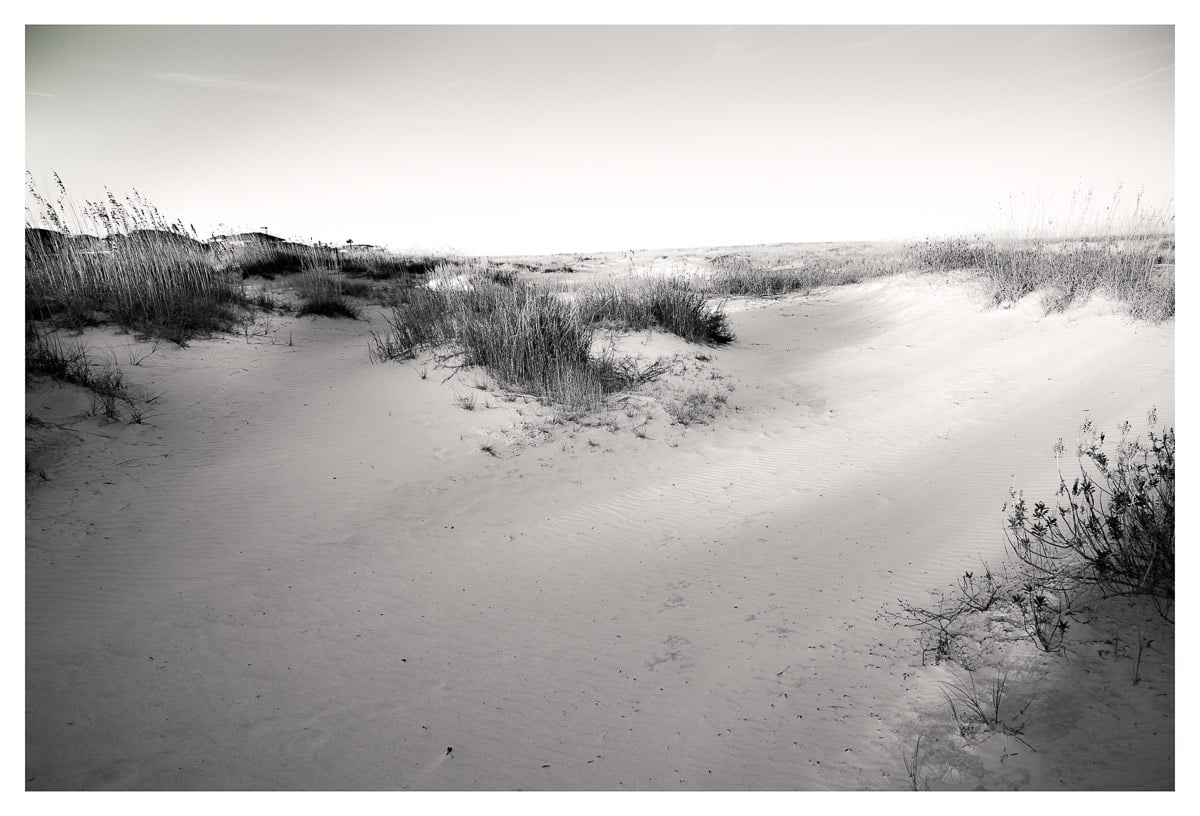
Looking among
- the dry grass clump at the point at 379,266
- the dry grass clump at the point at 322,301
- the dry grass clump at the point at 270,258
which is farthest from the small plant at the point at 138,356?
the dry grass clump at the point at 379,266

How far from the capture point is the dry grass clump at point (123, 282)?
656cm

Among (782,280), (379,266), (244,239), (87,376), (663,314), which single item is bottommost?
(782,280)

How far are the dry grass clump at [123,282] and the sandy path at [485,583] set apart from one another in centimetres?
102

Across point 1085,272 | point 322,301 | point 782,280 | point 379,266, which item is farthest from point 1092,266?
point 379,266

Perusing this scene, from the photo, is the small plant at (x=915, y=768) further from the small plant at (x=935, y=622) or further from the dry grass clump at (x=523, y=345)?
the dry grass clump at (x=523, y=345)

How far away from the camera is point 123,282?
727 centimetres

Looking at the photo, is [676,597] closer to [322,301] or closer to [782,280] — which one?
[322,301]

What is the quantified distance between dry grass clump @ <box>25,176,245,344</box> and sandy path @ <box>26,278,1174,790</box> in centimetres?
102

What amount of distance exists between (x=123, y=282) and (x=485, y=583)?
7.20 m

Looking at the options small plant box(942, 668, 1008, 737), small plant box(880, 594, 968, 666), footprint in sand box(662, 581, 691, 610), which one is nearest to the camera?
small plant box(942, 668, 1008, 737)

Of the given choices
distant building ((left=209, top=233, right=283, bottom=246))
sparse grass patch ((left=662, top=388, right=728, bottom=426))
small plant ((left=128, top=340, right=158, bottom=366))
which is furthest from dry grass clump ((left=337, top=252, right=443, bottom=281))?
sparse grass patch ((left=662, top=388, right=728, bottom=426))

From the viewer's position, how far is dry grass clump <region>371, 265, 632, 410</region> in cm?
584

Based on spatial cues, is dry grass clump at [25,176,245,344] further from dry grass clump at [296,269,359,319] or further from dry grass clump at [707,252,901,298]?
dry grass clump at [707,252,901,298]

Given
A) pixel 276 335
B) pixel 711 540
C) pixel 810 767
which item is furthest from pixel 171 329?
pixel 810 767
